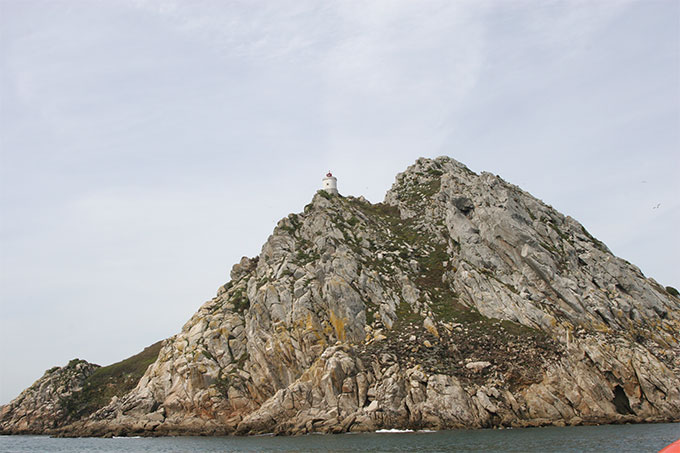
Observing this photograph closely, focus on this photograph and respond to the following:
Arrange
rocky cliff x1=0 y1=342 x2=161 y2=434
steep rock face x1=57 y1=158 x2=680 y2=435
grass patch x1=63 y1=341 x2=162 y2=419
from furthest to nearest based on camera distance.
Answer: grass patch x1=63 y1=341 x2=162 y2=419 → rocky cliff x1=0 y1=342 x2=161 y2=434 → steep rock face x1=57 y1=158 x2=680 y2=435

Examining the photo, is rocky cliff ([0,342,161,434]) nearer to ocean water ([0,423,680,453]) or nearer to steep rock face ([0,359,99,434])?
steep rock face ([0,359,99,434])

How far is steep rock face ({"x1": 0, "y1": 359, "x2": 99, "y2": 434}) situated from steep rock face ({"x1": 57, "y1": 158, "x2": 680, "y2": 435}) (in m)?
11.2

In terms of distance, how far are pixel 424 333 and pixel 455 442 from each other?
74.7 ft

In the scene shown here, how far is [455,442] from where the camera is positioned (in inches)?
1799

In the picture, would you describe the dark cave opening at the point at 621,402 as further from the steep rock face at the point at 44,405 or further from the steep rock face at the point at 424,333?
the steep rock face at the point at 44,405

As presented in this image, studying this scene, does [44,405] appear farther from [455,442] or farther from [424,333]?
[455,442]

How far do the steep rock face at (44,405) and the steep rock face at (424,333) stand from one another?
36.8 ft

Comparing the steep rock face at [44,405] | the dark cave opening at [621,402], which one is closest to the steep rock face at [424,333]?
the dark cave opening at [621,402]

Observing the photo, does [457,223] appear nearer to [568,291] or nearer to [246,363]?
[568,291]

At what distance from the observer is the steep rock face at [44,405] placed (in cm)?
9119

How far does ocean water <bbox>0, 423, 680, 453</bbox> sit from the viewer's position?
40688 millimetres

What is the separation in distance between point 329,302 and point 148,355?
6109 cm

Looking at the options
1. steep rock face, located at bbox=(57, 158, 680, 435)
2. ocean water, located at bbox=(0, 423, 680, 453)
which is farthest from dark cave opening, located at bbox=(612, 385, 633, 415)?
ocean water, located at bbox=(0, 423, 680, 453)

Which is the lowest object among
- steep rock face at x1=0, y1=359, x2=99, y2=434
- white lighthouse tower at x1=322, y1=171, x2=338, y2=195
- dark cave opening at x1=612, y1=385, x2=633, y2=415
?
dark cave opening at x1=612, y1=385, x2=633, y2=415
